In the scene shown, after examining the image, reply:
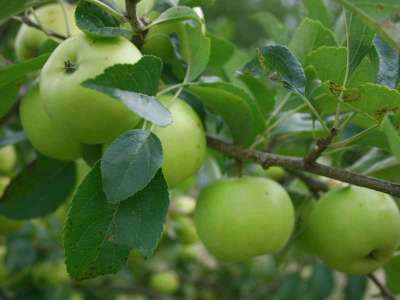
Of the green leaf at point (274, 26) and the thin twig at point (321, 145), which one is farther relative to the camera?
the green leaf at point (274, 26)

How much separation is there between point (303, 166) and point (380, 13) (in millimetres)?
270

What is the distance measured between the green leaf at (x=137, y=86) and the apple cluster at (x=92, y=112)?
0.04 metres

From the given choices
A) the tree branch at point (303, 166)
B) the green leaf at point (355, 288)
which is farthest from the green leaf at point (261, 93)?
the green leaf at point (355, 288)

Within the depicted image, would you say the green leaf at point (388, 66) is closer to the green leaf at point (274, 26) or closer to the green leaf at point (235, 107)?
the green leaf at point (235, 107)

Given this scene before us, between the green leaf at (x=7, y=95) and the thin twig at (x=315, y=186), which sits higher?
the green leaf at (x=7, y=95)

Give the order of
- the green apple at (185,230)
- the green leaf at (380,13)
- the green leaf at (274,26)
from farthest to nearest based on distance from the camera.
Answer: the green apple at (185,230), the green leaf at (274,26), the green leaf at (380,13)

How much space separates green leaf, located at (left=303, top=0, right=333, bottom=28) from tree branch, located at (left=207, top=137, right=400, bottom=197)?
317 mm

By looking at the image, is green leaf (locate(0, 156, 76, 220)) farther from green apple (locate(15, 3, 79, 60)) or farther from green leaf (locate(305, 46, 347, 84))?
green leaf (locate(305, 46, 347, 84))

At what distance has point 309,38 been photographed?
87cm

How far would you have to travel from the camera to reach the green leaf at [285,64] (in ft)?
2.38

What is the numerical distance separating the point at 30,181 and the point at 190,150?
1.52ft

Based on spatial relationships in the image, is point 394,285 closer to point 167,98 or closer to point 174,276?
point 167,98

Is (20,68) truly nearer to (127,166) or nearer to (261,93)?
(127,166)

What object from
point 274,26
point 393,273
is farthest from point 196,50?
point 393,273
